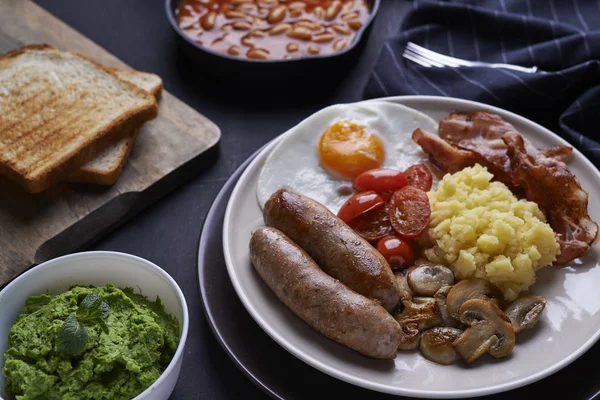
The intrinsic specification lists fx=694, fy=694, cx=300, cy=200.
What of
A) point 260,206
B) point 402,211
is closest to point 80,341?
point 260,206

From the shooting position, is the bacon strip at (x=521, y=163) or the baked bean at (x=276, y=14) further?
the baked bean at (x=276, y=14)

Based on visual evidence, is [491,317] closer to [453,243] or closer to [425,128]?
[453,243]

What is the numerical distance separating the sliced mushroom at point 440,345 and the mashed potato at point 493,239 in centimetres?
26

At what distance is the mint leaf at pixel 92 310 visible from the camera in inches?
90.9

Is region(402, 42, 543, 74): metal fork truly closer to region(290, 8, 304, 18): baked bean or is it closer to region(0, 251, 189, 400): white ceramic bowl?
region(290, 8, 304, 18): baked bean

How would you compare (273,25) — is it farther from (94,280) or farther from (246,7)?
(94,280)

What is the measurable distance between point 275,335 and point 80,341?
2.19 ft

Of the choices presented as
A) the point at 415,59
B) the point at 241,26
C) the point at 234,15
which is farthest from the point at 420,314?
the point at 234,15

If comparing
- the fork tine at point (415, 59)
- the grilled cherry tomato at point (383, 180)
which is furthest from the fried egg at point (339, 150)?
the fork tine at point (415, 59)

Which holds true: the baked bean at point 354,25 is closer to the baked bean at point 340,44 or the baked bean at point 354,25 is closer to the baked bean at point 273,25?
the baked bean at point 273,25

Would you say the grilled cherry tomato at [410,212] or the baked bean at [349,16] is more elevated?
the baked bean at [349,16]

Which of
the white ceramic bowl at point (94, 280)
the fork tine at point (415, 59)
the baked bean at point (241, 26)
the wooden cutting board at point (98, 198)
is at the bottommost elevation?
the wooden cutting board at point (98, 198)

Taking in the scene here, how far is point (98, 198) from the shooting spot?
3.19 m

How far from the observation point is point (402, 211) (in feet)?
9.39
